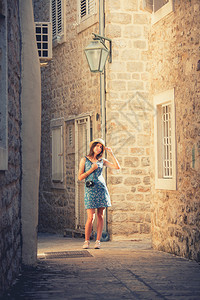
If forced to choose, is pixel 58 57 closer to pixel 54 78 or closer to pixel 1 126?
pixel 54 78

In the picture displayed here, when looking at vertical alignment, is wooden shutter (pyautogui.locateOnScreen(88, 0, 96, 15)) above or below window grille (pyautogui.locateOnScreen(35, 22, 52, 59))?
above

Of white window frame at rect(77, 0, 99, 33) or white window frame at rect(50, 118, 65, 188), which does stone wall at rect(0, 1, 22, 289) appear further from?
white window frame at rect(50, 118, 65, 188)

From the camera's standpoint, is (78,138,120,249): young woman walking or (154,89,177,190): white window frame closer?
(154,89,177,190): white window frame

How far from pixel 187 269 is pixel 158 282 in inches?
49.9

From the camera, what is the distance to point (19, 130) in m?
7.67

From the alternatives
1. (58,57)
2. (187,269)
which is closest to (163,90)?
(187,269)

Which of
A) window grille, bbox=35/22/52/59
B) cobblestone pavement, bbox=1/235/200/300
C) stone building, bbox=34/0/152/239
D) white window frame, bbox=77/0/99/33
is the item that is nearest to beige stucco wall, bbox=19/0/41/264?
cobblestone pavement, bbox=1/235/200/300

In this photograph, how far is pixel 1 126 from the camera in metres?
5.71

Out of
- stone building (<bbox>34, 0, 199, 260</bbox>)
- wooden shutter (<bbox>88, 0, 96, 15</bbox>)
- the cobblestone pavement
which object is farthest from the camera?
wooden shutter (<bbox>88, 0, 96, 15</bbox>)

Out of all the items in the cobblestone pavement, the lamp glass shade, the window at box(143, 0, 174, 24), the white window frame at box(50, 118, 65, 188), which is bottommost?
the cobblestone pavement

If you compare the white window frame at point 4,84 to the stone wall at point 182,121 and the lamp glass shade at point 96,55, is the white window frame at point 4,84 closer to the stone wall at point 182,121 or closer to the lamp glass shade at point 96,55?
the stone wall at point 182,121

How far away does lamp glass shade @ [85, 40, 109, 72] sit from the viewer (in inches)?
482

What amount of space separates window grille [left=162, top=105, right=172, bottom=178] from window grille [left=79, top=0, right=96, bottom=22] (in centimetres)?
456

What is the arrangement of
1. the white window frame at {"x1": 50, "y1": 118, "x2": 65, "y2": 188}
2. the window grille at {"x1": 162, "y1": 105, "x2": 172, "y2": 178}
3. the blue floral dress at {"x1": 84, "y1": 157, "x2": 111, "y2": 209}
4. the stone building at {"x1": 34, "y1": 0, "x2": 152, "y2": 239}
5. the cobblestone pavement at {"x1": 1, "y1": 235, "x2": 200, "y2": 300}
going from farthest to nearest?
the white window frame at {"x1": 50, "y1": 118, "x2": 65, "y2": 188}
the stone building at {"x1": 34, "y1": 0, "x2": 152, "y2": 239}
the blue floral dress at {"x1": 84, "y1": 157, "x2": 111, "y2": 209}
the window grille at {"x1": 162, "y1": 105, "x2": 172, "y2": 178}
the cobblestone pavement at {"x1": 1, "y1": 235, "x2": 200, "y2": 300}
